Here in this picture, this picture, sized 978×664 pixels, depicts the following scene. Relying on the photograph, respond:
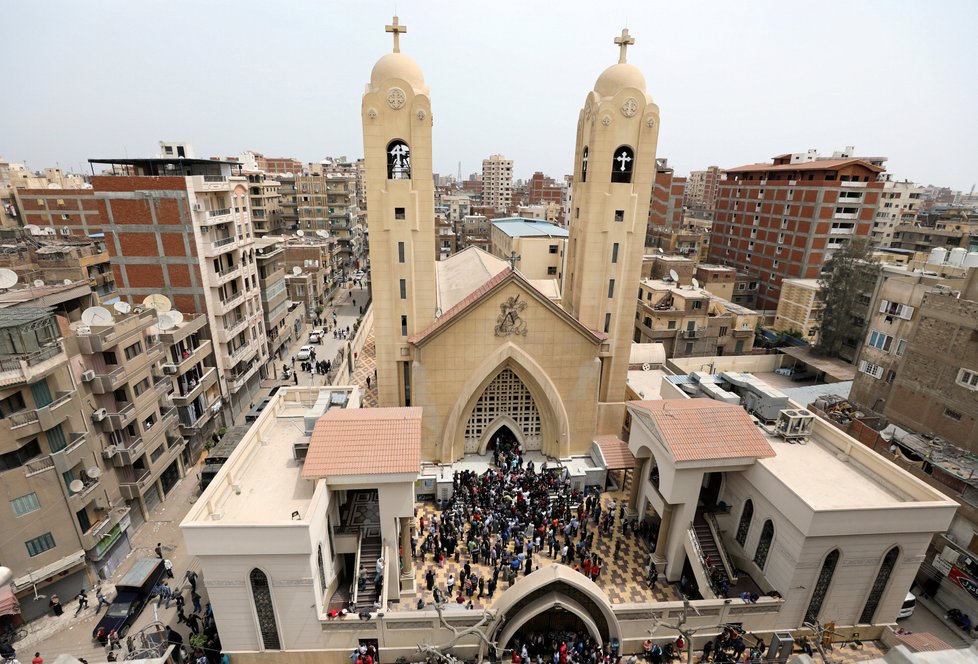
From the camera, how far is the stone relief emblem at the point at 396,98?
2262 centimetres

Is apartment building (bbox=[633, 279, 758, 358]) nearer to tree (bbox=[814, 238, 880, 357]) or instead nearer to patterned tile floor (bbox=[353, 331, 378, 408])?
tree (bbox=[814, 238, 880, 357])

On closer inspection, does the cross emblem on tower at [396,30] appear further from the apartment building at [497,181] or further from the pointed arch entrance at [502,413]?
the apartment building at [497,181]

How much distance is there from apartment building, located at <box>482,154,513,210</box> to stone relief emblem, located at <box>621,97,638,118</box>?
11661 centimetres

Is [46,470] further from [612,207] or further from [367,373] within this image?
[612,207]

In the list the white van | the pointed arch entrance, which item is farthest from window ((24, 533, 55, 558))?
the white van

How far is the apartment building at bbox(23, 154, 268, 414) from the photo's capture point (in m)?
28.8

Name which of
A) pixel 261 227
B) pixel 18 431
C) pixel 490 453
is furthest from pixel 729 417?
pixel 261 227

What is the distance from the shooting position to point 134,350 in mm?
24812

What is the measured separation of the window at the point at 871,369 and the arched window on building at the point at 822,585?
18499 mm

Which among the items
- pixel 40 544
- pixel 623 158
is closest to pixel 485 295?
pixel 623 158

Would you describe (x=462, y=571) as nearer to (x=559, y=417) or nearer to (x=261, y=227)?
(x=559, y=417)

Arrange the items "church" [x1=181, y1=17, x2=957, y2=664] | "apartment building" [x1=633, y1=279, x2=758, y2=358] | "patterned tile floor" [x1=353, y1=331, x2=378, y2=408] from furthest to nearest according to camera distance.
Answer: "apartment building" [x1=633, y1=279, x2=758, y2=358], "patterned tile floor" [x1=353, y1=331, x2=378, y2=408], "church" [x1=181, y1=17, x2=957, y2=664]

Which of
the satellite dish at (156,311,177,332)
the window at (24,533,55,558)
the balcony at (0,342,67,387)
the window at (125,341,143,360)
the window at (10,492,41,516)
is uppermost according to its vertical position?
the balcony at (0,342,67,387)

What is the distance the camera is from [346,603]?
58.5ft
